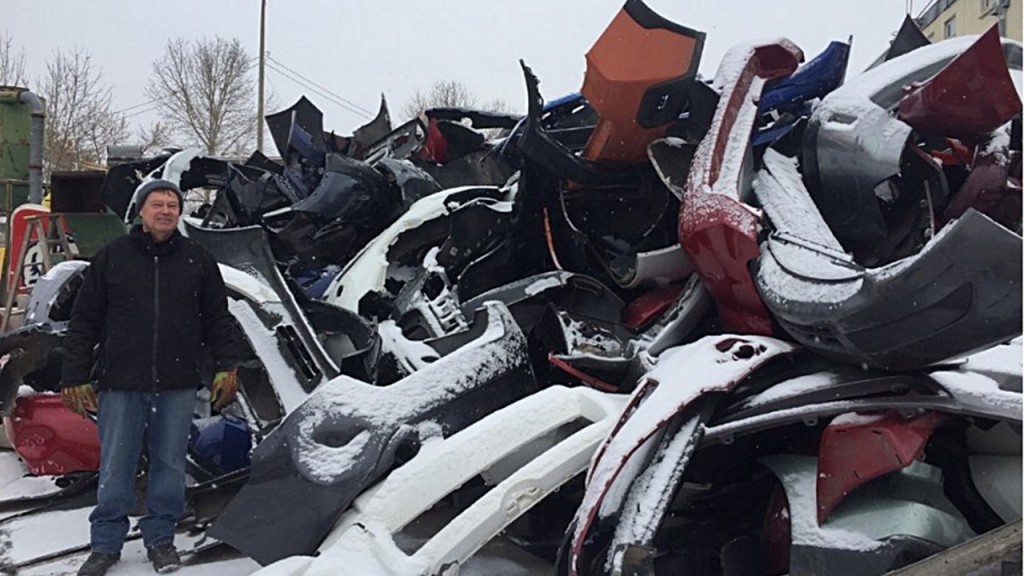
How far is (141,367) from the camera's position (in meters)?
3.58

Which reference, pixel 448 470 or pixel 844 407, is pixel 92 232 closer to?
pixel 448 470

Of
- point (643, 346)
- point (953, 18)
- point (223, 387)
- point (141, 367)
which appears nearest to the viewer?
point (643, 346)

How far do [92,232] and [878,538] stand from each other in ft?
30.3

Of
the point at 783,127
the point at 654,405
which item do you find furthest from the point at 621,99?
the point at 654,405

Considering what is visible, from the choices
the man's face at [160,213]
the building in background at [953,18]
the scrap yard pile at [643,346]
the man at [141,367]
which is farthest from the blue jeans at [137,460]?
the building in background at [953,18]

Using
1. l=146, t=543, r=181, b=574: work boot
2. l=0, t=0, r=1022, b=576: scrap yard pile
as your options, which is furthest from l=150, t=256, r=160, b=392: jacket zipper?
l=146, t=543, r=181, b=574: work boot

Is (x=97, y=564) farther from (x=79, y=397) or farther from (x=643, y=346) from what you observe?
(x=643, y=346)

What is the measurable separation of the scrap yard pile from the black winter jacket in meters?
0.35

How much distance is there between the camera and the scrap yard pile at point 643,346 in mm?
2412

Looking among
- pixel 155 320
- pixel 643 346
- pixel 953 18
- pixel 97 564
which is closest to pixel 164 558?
pixel 97 564

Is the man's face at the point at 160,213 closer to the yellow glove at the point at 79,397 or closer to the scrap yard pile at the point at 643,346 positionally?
the scrap yard pile at the point at 643,346

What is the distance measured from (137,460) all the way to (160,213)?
3.29 feet

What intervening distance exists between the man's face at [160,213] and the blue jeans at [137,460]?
2.16 ft

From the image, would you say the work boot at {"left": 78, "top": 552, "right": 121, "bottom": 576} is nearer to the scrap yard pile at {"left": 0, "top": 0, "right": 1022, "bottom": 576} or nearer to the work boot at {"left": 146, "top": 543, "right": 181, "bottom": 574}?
the work boot at {"left": 146, "top": 543, "right": 181, "bottom": 574}
